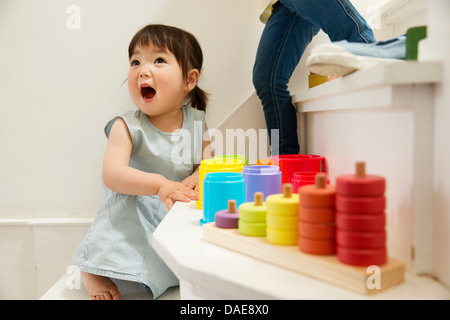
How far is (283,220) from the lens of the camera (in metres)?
0.50

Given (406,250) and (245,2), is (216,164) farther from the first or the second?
(245,2)

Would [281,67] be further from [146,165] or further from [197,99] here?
[146,165]

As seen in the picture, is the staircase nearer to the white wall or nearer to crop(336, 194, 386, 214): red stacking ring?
crop(336, 194, 386, 214): red stacking ring

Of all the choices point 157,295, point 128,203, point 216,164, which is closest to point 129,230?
point 128,203

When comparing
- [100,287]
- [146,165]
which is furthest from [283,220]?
[146,165]

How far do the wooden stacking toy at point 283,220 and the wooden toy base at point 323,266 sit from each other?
0.01 m

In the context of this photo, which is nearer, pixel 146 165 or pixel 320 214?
pixel 320 214

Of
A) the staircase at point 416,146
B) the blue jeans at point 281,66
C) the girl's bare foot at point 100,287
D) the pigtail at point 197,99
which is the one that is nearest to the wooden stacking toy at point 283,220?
the staircase at point 416,146

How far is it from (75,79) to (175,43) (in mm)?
436

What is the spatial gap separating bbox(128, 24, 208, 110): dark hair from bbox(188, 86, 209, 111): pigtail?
8cm

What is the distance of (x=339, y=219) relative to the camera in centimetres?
44

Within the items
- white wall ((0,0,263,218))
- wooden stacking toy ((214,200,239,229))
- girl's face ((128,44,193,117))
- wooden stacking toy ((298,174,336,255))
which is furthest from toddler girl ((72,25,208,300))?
wooden stacking toy ((298,174,336,255))

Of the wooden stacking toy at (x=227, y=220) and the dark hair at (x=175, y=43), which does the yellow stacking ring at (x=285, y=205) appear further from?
the dark hair at (x=175, y=43)

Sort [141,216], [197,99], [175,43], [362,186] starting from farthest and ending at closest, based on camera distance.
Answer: [197,99] → [175,43] → [141,216] → [362,186]
